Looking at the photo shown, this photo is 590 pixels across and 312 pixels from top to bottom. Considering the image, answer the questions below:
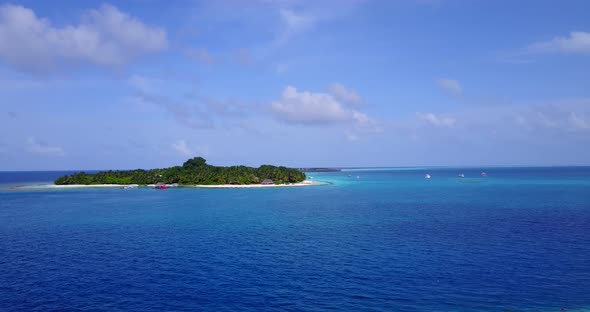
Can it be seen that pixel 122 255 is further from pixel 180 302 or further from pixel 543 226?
pixel 543 226

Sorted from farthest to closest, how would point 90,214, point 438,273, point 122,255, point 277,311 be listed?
1. point 90,214
2. point 122,255
3. point 438,273
4. point 277,311

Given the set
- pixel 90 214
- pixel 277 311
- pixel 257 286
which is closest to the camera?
pixel 277 311

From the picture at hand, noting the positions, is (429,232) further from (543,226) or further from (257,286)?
(257,286)

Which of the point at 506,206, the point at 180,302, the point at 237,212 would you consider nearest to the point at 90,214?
the point at 237,212

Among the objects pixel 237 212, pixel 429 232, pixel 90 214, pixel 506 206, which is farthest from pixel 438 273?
pixel 90 214

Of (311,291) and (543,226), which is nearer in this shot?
(311,291)

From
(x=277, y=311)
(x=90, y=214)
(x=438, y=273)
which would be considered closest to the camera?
(x=277, y=311)
